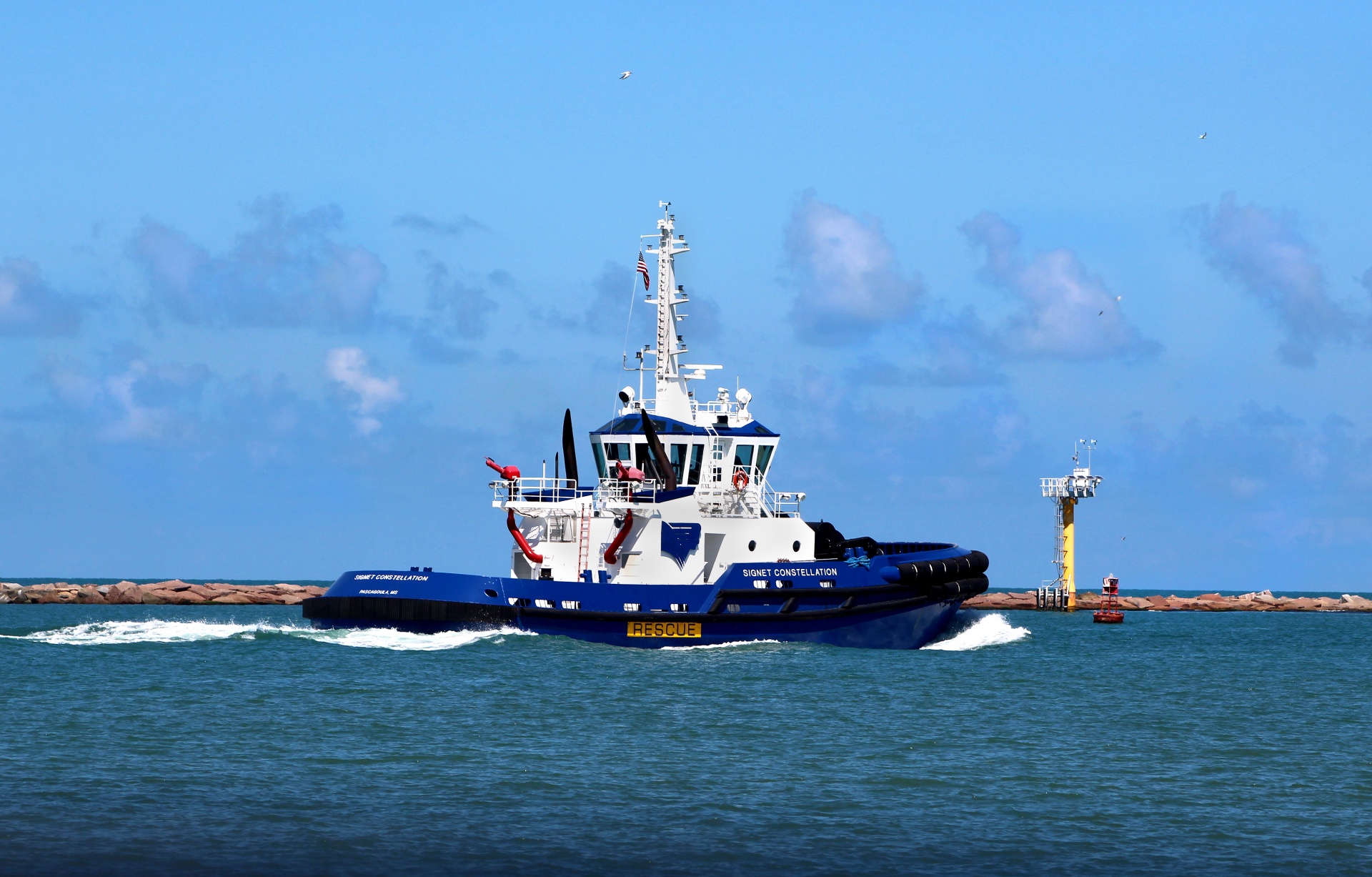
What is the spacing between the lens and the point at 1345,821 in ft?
49.3

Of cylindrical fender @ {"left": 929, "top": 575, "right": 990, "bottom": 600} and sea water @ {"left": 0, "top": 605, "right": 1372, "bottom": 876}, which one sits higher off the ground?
cylindrical fender @ {"left": 929, "top": 575, "right": 990, "bottom": 600}

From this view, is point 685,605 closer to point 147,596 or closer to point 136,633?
point 136,633

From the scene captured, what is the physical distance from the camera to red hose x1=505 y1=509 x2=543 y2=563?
30.0 m

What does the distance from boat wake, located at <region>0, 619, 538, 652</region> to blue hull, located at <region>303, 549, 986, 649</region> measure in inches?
7.9

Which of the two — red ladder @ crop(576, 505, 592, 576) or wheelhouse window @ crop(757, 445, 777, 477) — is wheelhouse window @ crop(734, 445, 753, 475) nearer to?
wheelhouse window @ crop(757, 445, 777, 477)

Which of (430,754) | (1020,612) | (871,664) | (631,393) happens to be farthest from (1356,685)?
(1020,612)

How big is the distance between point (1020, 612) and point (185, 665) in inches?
1771

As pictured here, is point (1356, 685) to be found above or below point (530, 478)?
below

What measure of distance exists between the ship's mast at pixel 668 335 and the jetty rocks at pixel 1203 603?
39158 millimetres

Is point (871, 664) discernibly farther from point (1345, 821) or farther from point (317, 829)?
point (317, 829)

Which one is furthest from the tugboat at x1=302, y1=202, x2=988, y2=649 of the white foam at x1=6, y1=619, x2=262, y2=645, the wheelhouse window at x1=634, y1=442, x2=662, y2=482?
the white foam at x1=6, y1=619, x2=262, y2=645

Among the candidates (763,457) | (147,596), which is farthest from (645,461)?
(147,596)

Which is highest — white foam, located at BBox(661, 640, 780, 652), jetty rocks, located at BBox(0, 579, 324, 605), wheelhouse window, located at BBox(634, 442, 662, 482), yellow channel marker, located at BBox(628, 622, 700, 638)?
wheelhouse window, located at BBox(634, 442, 662, 482)

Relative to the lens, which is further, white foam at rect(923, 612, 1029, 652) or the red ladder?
white foam at rect(923, 612, 1029, 652)
